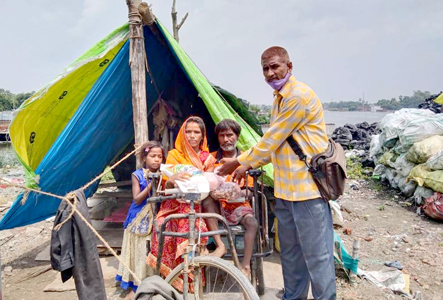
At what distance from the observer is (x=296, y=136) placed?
2.18 metres

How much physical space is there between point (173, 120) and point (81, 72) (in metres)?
1.75

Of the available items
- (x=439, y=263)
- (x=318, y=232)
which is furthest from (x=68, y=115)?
(x=439, y=263)

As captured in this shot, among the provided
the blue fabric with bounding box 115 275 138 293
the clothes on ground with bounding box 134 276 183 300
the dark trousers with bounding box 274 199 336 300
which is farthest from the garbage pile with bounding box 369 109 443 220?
the clothes on ground with bounding box 134 276 183 300

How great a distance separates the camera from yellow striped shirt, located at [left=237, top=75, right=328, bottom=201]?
2115mm

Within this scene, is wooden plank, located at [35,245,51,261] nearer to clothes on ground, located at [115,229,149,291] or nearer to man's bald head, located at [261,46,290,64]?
clothes on ground, located at [115,229,149,291]

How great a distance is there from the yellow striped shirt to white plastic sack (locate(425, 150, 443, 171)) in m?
4.89

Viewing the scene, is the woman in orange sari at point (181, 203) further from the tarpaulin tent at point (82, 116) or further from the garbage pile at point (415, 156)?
the garbage pile at point (415, 156)

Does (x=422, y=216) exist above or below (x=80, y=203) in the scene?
below

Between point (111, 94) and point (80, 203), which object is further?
point (111, 94)

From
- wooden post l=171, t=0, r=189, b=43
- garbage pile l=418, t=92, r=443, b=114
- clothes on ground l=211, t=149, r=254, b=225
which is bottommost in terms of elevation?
clothes on ground l=211, t=149, r=254, b=225

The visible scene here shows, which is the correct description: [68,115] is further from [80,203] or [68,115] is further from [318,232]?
[318,232]

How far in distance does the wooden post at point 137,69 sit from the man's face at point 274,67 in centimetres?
172

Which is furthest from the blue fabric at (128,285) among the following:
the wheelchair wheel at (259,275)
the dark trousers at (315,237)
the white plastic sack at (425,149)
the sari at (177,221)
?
the white plastic sack at (425,149)

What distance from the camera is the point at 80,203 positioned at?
2.34 meters
